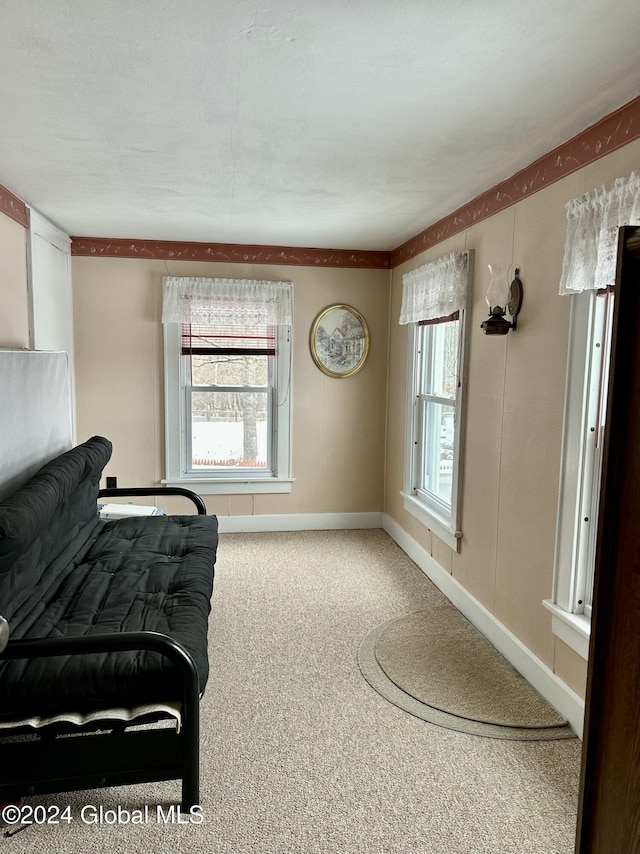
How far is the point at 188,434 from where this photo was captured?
473 cm

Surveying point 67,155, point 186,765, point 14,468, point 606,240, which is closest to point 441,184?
point 606,240

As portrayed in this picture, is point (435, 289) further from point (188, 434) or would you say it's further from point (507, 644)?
point (188, 434)

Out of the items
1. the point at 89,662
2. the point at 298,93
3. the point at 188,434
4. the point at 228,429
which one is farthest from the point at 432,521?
the point at 298,93

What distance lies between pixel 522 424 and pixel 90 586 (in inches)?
80.5

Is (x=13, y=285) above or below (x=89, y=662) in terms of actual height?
above

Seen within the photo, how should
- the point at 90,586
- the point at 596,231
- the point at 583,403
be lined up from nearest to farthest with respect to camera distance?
1. the point at 596,231
2. the point at 583,403
3. the point at 90,586

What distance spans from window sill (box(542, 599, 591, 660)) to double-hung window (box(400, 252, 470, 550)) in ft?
3.42

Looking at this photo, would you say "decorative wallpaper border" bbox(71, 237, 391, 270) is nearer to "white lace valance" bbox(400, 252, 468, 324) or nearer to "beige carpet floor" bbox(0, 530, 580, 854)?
"white lace valance" bbox(400, 252, 468, 324)

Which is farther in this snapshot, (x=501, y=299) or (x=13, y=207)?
(x=13, y=207)

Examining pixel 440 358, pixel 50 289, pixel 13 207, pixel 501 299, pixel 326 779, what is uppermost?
pixel 13 207

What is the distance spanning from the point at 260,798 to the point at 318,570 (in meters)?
2.15

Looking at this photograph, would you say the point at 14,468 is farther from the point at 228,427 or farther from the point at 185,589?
the point at 228,427

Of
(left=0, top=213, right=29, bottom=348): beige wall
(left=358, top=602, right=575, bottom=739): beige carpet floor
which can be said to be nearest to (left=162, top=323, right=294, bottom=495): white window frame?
(left=0, top=213, right=29, bottom=348): beige wall

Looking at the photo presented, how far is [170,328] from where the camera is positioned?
4562 mm
